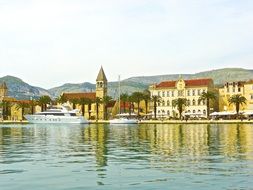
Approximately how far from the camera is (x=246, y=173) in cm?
2116

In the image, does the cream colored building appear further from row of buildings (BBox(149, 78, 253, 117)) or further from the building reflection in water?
the building reflection in water

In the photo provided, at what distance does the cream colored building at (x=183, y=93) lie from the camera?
15662cm

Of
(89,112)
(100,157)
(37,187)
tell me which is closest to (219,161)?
(100,157)

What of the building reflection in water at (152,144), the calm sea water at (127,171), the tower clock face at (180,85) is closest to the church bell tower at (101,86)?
the tower clock face at (180,85)

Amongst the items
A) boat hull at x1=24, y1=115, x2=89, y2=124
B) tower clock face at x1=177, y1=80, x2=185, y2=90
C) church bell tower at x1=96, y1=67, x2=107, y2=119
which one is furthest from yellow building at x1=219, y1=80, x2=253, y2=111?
boat hull at x1=24, y1=115, x2=89, y2=124

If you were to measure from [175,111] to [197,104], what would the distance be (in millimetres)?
8634

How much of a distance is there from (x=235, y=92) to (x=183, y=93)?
1792cm

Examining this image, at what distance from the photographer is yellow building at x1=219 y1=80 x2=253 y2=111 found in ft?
490

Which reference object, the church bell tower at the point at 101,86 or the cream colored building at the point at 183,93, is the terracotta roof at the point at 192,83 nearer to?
the cream colored building at the point at 183,93

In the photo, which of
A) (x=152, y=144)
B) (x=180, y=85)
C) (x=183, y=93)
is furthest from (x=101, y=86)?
(x=152, y=144)

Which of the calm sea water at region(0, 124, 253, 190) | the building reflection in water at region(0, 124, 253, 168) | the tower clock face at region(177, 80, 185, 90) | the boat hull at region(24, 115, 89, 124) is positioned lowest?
the calm sea water at region(0, 124, 253, 190)

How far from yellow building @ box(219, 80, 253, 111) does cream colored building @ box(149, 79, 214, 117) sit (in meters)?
5.72

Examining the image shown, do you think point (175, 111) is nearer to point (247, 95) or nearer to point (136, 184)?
point (247, 95)

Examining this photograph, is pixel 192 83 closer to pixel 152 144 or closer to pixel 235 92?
pixel 235 92
